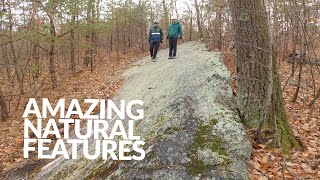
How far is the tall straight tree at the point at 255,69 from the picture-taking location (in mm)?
4859

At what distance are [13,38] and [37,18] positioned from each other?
5.96ft

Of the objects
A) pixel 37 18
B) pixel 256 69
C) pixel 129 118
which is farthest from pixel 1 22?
pixel 256 69

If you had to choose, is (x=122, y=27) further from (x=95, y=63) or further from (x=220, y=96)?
(x=220, y=96)

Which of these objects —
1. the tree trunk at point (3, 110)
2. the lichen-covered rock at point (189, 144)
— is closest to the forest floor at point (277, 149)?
the tree trunk at point (3, 110)

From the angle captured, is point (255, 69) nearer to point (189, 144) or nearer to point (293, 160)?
point (293, 160)

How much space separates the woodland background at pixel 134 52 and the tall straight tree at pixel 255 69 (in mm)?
257

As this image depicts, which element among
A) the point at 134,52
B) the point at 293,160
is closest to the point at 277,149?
the point at 293,160

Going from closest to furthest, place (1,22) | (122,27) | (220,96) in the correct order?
(220,96), (1,22), (122,27)

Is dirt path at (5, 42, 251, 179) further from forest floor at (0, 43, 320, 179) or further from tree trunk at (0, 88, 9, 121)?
tree trunk at (0, 88, 9, 121)

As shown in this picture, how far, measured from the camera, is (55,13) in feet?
44.4

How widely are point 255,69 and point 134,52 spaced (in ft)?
75.7

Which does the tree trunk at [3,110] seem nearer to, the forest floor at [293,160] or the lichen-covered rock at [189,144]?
the lichen-covered rock at [189,144]

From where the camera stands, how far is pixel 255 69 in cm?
491

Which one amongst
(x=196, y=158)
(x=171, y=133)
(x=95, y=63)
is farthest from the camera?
(x=95, y=63)
